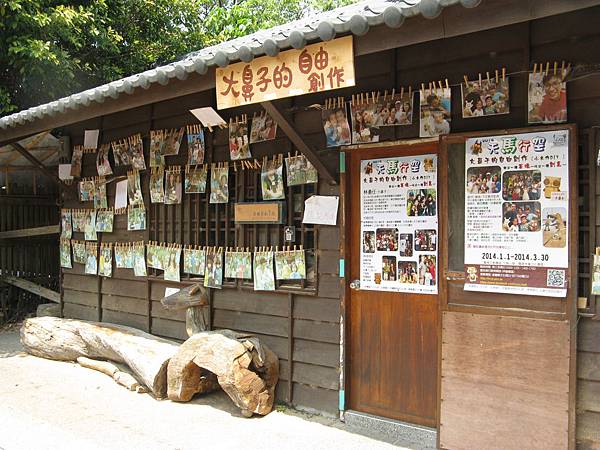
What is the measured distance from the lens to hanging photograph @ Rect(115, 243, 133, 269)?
6.98 meters

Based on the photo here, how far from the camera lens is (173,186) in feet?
21.0

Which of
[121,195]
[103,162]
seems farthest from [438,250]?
[103,162]

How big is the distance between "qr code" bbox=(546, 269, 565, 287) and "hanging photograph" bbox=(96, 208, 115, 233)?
556 centimetres

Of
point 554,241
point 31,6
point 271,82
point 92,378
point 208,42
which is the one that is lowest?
point 92,378

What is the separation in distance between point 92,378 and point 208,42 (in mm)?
10466

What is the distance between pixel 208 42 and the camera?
1442 centimetres

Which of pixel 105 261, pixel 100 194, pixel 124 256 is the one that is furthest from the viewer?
pixel 100 194

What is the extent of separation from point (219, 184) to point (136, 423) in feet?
8.34

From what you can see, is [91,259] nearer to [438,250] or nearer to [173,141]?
[173,141]

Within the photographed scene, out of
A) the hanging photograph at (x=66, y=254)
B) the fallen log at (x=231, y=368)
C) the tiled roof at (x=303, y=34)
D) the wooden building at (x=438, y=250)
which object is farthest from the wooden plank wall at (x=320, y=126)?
the hanging photograph at (x=66, y=254)

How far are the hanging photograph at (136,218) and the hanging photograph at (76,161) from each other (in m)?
1.40

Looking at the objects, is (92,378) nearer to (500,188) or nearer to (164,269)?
(164,269)


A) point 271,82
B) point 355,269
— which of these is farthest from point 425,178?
point 271,82

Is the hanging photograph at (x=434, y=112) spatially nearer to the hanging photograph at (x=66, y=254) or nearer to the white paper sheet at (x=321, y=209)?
the white paper sheet at (x=321, y=209)
